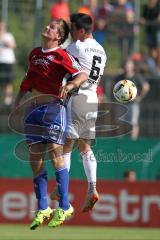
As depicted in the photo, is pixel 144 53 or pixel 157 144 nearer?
pixel 157 144

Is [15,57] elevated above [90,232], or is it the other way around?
[15,57]

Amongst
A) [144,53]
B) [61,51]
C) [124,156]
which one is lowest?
[124,156]

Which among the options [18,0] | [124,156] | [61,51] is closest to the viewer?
[61,51]

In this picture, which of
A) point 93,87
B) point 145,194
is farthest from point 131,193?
point 93,87

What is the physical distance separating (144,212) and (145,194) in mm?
433

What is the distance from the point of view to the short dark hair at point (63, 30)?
1407cm

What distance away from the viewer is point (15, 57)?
79.4 feet

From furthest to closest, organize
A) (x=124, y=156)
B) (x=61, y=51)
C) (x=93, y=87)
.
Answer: (x=124, y=156), (x=93, y=87), (x=61, y=51)

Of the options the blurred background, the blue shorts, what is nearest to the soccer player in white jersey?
the blue shorts

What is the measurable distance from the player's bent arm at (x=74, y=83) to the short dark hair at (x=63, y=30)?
65cm

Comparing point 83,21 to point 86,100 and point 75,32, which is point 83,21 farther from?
point 86,100

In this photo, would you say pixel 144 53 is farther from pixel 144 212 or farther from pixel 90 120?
pixel 90 120

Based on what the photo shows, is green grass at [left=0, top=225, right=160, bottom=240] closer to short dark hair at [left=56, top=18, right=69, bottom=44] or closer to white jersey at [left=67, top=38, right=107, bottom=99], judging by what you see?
white jersey at [left=67, top=38, right=107, bottom=99]

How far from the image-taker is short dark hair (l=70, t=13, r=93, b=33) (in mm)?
14438
